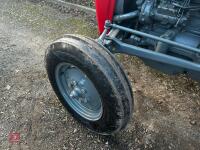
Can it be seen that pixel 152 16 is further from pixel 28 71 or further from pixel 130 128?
pixel 28 71

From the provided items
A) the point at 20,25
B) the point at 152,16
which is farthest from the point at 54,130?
the point at 20,25

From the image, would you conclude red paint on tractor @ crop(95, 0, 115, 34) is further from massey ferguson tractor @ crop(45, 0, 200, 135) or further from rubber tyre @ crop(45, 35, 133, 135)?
rubber tyre @ crop(45, 35, 133, 135)

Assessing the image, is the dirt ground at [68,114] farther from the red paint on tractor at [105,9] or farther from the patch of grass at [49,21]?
the red paint on tractor at [105,9]

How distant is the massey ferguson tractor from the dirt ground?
0.27 meters

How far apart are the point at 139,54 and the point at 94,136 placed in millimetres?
1021

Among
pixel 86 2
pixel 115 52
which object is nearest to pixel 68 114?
pixel 115 52

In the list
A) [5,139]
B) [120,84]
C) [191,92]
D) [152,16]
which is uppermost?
[152,16]

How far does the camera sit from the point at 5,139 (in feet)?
12.2

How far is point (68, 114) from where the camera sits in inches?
155

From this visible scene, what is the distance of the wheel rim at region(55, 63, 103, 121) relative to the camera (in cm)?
343

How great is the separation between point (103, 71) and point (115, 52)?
0.61 meters

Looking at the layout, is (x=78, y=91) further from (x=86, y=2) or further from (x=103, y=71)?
(x=86, y=2)

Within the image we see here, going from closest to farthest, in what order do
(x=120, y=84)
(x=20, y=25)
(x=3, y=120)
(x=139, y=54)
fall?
(x=120, y=84), (x=139, y=54), (x=3, y=120), (x=20, y=25)

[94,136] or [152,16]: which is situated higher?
[152,16]
